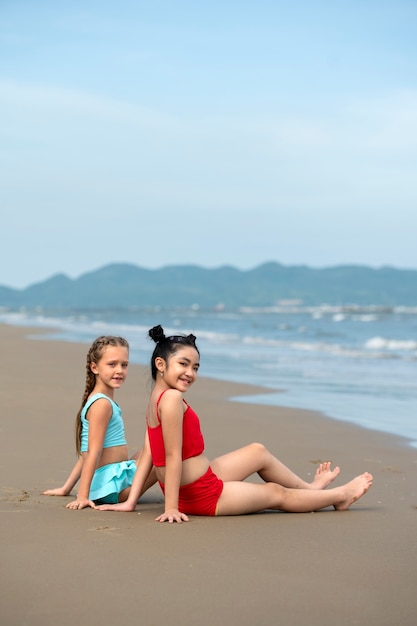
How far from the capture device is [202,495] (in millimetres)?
4488

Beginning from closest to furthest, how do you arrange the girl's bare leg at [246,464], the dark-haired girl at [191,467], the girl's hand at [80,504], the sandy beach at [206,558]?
1. the sandy beach at [206,558]
2. the dark-haired girl at [191,467]
3. the girl's hand at [80,504]
4. the girl's bare leg at [246,464]

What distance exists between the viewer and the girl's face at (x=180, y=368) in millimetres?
4551

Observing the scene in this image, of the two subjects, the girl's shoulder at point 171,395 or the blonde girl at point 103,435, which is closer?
the girl's shoulder at point 171,395

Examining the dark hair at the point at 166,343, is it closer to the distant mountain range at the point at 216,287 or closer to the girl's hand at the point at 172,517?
the girl's hand at the point at 172,517

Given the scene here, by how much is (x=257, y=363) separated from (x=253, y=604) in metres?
12.5

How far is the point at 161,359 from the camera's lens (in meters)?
4.61

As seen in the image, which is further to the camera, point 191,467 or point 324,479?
point 324,479

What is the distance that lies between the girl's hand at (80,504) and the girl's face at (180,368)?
76 centimetres

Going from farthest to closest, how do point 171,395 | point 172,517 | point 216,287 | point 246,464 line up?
1. point 216,287
2. point 246,464
3. point 171,395
4. point 172,517

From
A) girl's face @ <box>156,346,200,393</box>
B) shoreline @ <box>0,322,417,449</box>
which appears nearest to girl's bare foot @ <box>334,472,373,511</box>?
girl's face @ <box>156,346,200,393</box>

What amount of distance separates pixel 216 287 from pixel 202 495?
14887 centimetres

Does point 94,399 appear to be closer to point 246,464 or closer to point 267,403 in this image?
point 246,464

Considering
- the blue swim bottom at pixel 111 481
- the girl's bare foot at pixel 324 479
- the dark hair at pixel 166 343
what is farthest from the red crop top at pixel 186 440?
the girl's bare foot at pixel 324 479

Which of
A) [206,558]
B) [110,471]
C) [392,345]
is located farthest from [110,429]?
[392,345]
